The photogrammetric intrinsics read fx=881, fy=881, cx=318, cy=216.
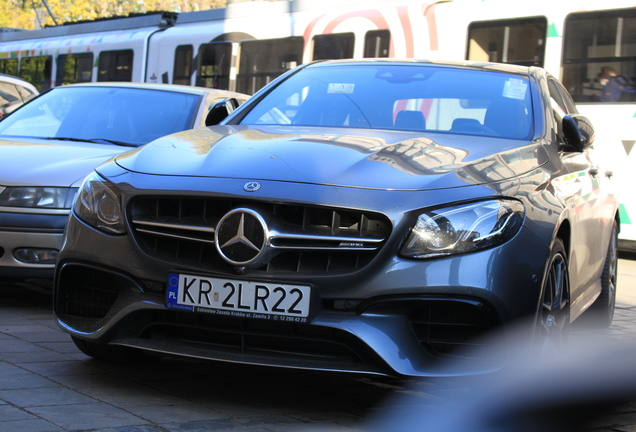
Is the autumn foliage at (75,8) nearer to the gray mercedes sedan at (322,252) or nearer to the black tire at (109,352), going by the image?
the black tire at (109,352)

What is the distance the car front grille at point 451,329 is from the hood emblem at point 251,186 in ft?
2.34

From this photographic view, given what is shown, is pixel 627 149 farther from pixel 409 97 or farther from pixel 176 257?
pixel 176 257

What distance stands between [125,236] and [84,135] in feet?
10.2

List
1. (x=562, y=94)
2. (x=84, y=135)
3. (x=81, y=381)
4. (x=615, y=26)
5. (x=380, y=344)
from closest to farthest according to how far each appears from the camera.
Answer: (x=380, y=344) < (x=81, y=381) < (x=562, y=94) < (x=84, y=135) < (x=615, y=26)

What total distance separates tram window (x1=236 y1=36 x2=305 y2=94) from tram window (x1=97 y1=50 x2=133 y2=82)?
342 centimetres

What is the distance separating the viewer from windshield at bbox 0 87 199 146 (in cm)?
623

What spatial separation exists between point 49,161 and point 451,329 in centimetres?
312


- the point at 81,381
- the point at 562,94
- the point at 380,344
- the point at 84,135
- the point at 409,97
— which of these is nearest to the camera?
the point at 380,344

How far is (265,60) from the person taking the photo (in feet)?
45.0

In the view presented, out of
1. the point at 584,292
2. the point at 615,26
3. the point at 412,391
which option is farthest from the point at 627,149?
the point at 412,391

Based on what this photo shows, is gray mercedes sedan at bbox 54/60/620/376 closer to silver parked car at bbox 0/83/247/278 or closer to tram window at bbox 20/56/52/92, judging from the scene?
silver parked car at bbox 0/83/247/278

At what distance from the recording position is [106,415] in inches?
124

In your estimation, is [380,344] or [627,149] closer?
[380,344]

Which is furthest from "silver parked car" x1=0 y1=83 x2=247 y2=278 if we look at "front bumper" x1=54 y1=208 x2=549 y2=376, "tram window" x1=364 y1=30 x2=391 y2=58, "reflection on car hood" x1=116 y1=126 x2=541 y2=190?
"tram window" x1=364 y1=30 x2=391 y2=58
